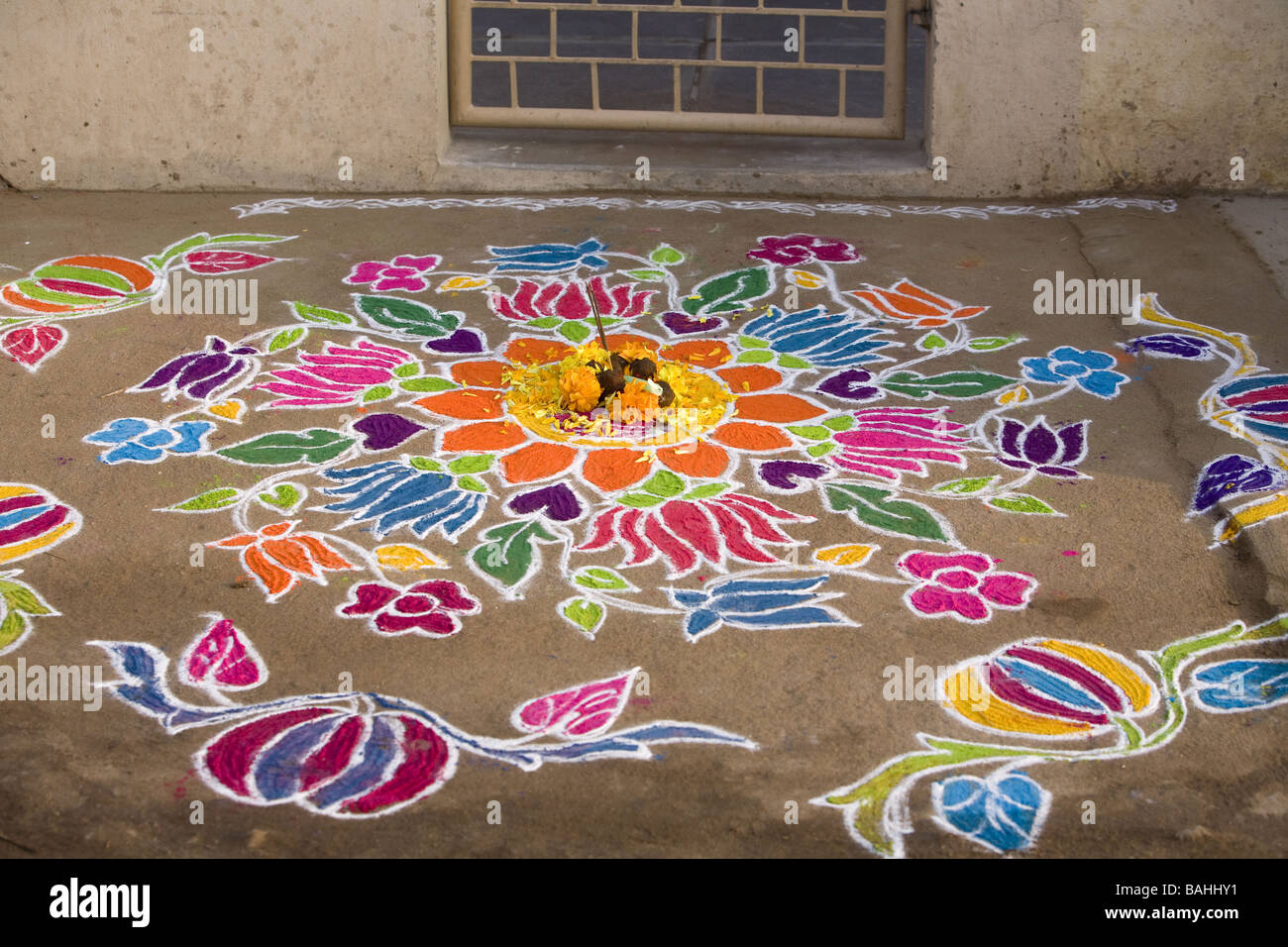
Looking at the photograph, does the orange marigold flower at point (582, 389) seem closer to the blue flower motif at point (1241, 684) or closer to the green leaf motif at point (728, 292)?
the green leaf motif at point (728, 292)

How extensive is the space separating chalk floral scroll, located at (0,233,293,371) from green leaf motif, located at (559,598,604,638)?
6.72 feet

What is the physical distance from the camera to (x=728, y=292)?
15.1ft

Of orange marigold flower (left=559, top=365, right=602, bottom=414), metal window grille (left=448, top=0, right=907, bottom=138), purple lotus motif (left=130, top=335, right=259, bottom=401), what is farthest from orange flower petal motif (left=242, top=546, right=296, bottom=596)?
metal window grille (left=448, top=0, right=907, bottom=138)

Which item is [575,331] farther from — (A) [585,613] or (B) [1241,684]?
(B) [1241,684]

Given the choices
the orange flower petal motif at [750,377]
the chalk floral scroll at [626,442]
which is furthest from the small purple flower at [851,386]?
the orange flower petal motif at [750,377]

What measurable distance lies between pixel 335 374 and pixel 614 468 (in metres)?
1.00

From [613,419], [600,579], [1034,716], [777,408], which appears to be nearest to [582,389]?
[613,419]

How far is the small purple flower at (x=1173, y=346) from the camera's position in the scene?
4.07 meters

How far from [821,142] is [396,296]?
2268 millimetres

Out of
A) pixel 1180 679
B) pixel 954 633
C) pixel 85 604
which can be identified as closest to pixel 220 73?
pixel 85 604

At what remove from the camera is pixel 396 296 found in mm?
4547

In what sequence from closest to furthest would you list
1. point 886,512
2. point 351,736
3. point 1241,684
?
1. point 351,736
2. point 1241,684
3. point 886,512

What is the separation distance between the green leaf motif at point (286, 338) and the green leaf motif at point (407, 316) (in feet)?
0.75

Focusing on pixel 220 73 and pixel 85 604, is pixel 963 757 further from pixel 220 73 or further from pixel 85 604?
pixel 220 73
